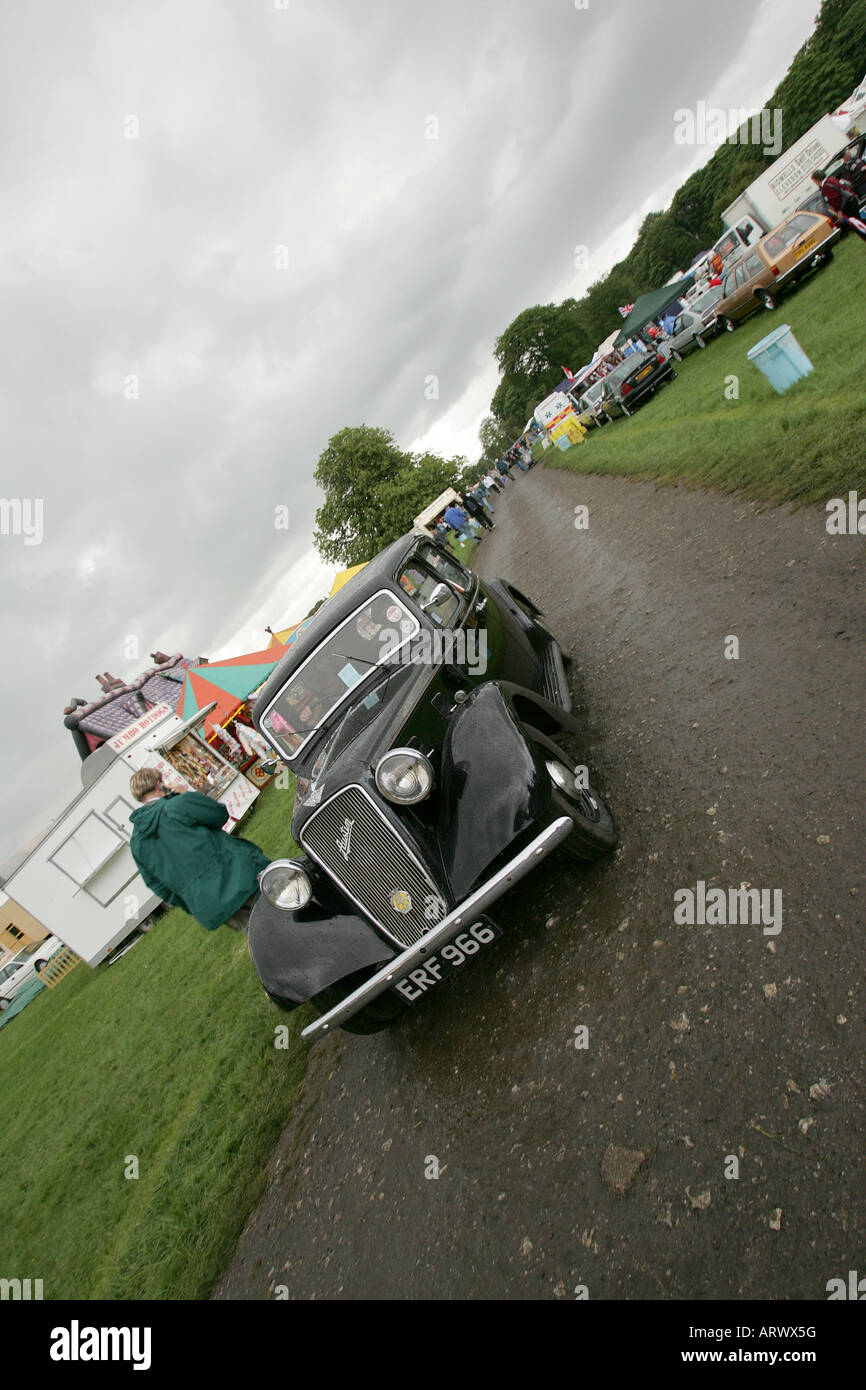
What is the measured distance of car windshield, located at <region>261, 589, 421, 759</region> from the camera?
5047mm

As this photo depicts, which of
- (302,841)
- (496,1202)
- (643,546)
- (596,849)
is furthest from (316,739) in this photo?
(643,546)

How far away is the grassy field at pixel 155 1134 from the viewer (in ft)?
12.5

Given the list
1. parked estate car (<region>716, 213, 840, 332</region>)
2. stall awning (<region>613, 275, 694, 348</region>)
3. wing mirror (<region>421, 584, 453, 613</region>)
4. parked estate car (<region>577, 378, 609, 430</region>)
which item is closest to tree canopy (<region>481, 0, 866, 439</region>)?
stall awning (<region>613, 275, 694, 348</region>)

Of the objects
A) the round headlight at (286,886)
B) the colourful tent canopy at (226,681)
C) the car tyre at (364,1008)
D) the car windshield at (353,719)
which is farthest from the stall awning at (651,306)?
the car tyre at (364,1008)

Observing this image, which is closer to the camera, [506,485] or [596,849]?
[596,849]

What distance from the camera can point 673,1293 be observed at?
2.04m

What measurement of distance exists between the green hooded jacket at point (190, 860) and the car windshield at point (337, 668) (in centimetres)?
85

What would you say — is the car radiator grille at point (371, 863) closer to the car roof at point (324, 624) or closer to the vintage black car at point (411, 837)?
the vintage black car at point (411, 837)

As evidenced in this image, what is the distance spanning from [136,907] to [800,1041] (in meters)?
13.2

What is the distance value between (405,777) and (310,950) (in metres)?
1.13

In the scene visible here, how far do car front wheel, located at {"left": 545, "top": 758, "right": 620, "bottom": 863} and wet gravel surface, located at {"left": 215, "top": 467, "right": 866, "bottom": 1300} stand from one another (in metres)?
0.18

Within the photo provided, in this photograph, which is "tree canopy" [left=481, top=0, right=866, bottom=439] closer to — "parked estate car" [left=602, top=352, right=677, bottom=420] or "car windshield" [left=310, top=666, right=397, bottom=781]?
"parked estate car" [left=602, top=352, right=677, bottom=420]

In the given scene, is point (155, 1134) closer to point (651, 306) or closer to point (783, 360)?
point (783, 360)
